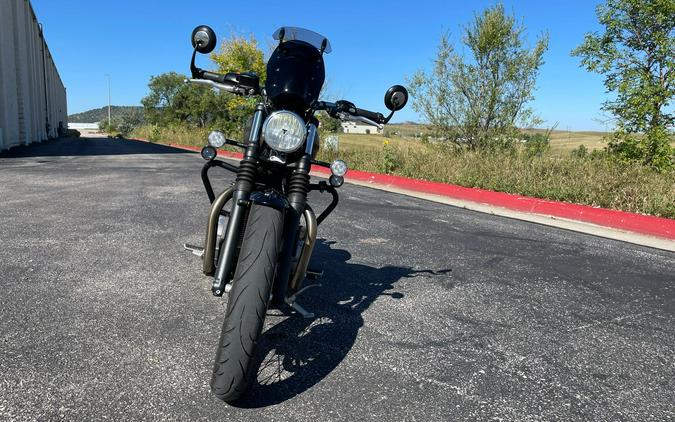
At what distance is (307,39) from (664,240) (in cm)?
606

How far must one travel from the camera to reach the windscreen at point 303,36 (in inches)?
126

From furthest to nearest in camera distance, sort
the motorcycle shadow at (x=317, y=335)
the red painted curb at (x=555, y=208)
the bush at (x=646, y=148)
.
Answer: the bush at (x=646, y=148), the red painted curb at (x=555, y=208), the motorcycle shadow at (x=317, y=335)

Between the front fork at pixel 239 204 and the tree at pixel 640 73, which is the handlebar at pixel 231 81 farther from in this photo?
the tree at pixel 640 73

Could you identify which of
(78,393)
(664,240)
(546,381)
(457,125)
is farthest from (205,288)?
(457,125)

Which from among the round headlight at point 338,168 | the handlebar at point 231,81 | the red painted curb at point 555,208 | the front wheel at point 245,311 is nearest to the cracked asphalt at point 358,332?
the front wheel at point 245,311

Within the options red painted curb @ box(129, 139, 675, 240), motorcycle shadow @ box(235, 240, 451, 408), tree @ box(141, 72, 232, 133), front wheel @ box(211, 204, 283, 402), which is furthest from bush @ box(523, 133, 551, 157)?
tree @ box(141, 72, 232, 133)

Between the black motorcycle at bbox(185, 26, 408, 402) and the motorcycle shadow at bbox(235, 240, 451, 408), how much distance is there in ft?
0.74

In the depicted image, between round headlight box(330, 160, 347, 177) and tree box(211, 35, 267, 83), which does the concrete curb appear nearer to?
round headlight box(330, 160, 347, 177)

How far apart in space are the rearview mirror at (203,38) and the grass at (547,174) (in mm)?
7425

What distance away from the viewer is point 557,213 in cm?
812

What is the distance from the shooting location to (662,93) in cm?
1235

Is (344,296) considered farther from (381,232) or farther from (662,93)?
(662,93)

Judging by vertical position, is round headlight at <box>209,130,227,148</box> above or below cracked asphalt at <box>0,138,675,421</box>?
above

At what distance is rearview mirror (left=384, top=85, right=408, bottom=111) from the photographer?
131 inches
